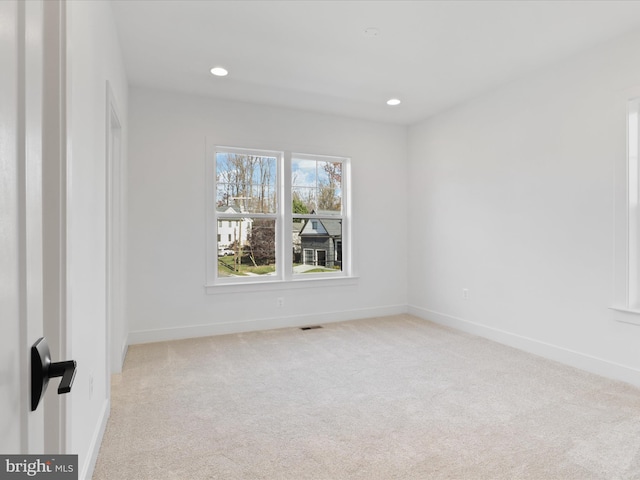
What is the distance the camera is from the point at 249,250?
459 cm

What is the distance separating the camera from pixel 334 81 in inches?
153

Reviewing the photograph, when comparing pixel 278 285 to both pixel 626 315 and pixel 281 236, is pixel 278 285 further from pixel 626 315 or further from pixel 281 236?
pixel 626 315

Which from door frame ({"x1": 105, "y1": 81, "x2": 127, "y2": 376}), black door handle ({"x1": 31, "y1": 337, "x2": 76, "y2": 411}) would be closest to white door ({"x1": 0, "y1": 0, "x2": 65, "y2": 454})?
black door handle ({"x1": 31, "y1": 337, "x2": 76, "y2": 411})

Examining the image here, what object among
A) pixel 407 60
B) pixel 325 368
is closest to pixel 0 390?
pixel 325 368

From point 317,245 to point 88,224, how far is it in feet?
10.9

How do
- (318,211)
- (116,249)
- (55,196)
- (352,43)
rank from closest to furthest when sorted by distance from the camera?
(55,196) → (352,43) → (116,249) → (318,211)

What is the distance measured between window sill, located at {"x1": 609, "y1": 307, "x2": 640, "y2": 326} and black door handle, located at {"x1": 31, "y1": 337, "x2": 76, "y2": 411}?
11.9 ft

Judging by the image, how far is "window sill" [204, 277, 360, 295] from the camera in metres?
4.30

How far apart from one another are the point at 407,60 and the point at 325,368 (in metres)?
2.87

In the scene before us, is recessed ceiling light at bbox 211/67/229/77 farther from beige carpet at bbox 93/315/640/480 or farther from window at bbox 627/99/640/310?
window at bbox 627/99/640/310

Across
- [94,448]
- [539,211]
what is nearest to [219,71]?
[94,448]

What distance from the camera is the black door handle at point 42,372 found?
0.68m

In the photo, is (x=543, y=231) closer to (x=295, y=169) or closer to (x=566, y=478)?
(x=566, y=478)

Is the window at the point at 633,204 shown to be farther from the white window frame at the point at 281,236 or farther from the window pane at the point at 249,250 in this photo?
the window pane at the point at 249,250
